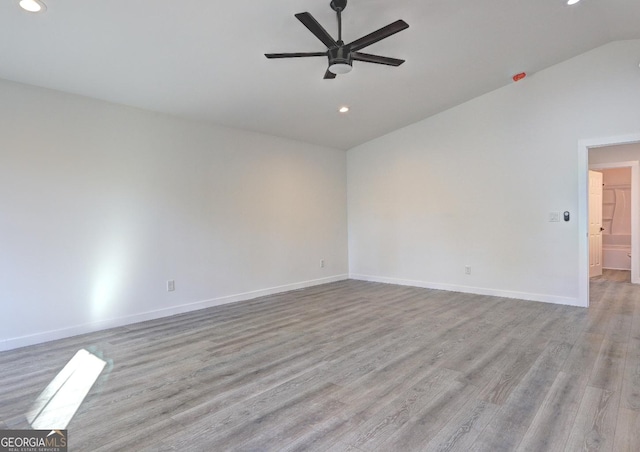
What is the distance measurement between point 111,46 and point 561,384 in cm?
438

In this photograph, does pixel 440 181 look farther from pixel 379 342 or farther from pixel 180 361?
pixel 180 361

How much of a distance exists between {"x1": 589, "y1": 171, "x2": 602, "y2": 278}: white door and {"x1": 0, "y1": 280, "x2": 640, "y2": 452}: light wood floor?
2.49 m

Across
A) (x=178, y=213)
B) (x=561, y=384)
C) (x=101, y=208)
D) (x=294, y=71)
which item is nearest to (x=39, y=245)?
(x=101, y=208)

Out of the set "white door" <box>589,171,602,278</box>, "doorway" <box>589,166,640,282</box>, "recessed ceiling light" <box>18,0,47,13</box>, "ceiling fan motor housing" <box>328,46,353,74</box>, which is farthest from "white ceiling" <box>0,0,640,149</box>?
"doorway" <box>589,166,640,282</box>

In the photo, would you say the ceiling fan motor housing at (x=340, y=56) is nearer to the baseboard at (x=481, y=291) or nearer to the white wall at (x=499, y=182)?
the white wall at (x=499, y=182)

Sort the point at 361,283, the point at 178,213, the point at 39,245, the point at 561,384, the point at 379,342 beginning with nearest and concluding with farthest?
the point at 561,384 < the point at 379,342 < the point at 39,245 < the point at 178,213 < the point at 361,283

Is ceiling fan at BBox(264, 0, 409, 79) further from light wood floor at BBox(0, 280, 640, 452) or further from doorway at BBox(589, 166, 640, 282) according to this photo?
doorway at BBox(589, 166, 640, 282)

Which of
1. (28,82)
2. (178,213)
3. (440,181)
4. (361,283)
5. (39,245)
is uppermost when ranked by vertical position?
(28,82)

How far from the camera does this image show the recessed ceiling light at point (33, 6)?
7.92 ft

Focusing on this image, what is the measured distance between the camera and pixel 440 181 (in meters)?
5.75

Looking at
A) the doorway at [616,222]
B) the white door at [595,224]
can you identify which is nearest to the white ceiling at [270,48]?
the white door at [595,224]

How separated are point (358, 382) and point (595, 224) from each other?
6396 millimetres

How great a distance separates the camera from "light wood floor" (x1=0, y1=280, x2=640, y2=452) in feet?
6.20

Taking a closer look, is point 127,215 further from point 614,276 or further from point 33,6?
point 614,276
